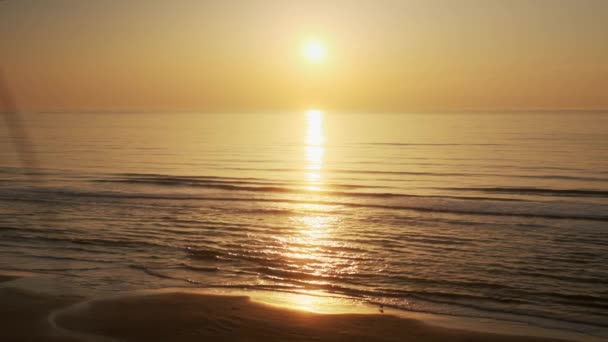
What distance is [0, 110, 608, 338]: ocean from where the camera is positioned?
825cm

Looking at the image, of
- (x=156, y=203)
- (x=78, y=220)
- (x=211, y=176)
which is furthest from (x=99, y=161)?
(x=78, y=220)

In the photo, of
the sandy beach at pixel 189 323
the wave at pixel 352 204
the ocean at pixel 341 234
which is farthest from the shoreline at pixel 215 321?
the wave at pixel 352 204

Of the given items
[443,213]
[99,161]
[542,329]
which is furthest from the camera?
[99,161]

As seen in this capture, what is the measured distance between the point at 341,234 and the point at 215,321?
593 centimetres

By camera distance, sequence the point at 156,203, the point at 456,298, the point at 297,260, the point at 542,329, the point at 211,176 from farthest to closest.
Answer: the point at 211,176 < the point at 156,203 < the point at 297,260 < the point at 456,298 < the point at 542,329

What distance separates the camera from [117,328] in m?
6.14

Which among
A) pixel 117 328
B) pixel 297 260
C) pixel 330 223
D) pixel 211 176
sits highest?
pixel 211 176

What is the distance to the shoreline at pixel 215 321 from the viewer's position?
605 cm

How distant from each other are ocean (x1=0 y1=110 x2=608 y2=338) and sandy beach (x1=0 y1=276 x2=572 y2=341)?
0.97 metres

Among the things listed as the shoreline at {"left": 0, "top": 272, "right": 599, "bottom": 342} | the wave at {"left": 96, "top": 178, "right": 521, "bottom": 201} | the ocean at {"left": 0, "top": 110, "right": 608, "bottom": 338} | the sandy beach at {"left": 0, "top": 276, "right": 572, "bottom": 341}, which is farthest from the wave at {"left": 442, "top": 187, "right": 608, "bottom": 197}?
the sandy beach at {"left": 0, "top": 276, "right": 572, "bottom": 341}

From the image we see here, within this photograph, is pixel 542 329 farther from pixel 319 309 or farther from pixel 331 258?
pixel 331 258

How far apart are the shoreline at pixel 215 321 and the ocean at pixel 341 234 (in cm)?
64

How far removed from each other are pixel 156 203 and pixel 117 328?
34.7 feet

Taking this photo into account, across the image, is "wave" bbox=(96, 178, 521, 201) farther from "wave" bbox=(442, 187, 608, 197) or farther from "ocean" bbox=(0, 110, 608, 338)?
"wave" bbox=(442, 187, 608, 197)
